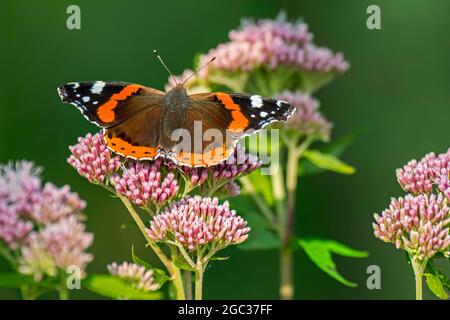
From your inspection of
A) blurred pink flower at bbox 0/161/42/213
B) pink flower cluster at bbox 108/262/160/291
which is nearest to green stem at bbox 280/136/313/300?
pink flower cluster at bbox 108/262/160/291

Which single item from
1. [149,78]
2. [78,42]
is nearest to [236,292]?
[149,78]

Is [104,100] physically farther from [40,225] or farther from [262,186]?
[262,186]

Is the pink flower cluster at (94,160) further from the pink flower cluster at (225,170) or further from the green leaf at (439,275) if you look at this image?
the green leaf at (439,275)

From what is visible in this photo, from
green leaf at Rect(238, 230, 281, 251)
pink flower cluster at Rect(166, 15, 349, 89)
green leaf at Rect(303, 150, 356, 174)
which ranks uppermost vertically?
pink flower cluster at Rect(166, 15, 349, 89)

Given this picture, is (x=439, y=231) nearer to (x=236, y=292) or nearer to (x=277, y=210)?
(x=277, y=210)

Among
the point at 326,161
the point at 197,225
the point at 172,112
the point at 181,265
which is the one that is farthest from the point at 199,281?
the point at 326,161

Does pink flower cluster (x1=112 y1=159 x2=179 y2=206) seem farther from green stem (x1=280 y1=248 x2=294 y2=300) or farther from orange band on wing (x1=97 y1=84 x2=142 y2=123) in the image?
green stem (x1=280 y1=248 x2=294 y2=300)

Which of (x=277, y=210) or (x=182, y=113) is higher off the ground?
(x=182, y=113)

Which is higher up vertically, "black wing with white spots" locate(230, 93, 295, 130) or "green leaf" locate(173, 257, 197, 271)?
"black wing with white spots" locate(230, 93, 295, 130)
